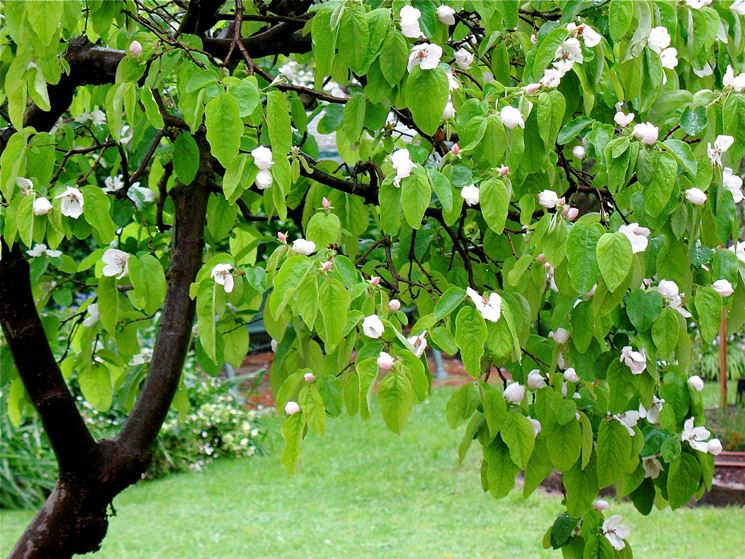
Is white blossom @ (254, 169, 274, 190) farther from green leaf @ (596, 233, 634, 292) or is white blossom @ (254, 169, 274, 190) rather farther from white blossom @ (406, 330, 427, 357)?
green leaf @ (596, 233, 634, 292)

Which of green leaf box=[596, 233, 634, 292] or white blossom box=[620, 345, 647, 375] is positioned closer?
green leaf box=[596, 233, 634, 292]

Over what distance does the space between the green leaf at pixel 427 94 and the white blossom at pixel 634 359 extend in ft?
2.05

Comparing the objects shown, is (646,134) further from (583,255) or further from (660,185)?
(583,255)

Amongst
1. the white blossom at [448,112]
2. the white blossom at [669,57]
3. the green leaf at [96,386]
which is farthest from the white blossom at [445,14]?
the green leaf at [96,386]

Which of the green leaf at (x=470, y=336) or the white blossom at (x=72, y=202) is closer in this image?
the green leaf at (x=470, y=336)

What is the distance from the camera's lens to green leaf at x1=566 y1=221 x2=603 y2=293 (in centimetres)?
A: 178

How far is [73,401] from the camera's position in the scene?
287 centimetres

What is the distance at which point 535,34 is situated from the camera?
89.1 inches

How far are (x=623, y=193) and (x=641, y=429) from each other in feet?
2.10

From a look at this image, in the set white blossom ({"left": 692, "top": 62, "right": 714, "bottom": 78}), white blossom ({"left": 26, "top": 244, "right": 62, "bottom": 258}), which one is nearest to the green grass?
white blossom ({"left": 26, "top": 244, "right": 62, "bottom": 258})

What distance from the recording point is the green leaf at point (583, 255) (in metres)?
1.78

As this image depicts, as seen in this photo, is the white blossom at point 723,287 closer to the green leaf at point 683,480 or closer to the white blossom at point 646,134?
the white blossom at point 646,134

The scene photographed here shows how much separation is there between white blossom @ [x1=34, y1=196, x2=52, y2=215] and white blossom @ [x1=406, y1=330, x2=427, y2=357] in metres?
0.79

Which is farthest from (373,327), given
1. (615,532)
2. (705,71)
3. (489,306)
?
(615,532)
